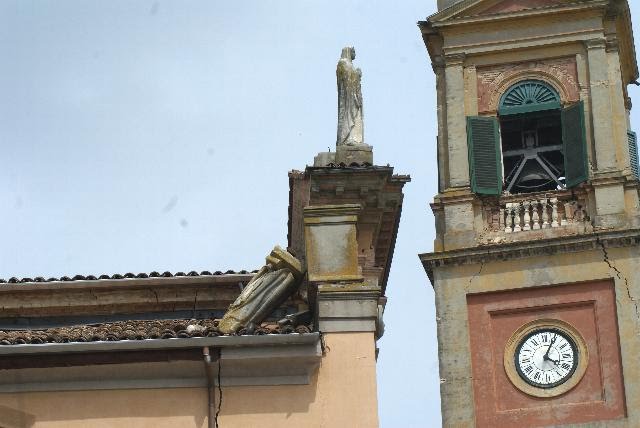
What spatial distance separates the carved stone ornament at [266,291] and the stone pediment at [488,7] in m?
20.9

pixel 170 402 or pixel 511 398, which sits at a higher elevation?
pixel 511 398

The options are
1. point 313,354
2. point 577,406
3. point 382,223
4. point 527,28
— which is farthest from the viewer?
point 527,28

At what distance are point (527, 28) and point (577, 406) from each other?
7878mm

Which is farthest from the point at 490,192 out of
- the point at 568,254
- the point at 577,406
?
the point at 577,406

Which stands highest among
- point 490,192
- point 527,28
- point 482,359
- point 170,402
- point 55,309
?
point 527,28

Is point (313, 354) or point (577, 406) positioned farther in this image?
point (577, 406)

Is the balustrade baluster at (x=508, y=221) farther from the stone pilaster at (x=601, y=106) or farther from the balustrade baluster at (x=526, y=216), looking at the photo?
the stone pilaster at (x=601, y=106)

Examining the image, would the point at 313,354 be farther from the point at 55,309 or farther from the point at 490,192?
the point at 490,192

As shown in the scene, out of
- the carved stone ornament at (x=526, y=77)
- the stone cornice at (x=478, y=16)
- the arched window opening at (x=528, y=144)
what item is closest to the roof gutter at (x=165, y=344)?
the arched window opening at (x=528, y=144)

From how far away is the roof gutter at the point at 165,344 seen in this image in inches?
725

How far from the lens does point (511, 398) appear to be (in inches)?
1491

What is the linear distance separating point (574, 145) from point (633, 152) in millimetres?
1511

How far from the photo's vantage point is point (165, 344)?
60.5ft

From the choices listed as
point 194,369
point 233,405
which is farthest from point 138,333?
point 233,405
